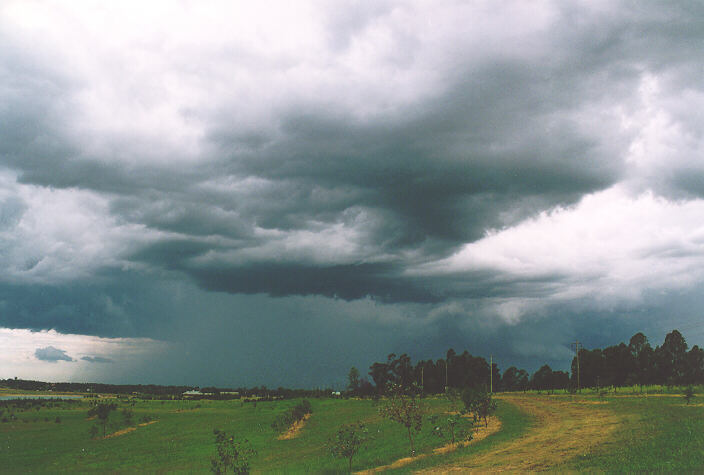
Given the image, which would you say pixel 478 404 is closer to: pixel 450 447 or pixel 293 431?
pixel 450 447

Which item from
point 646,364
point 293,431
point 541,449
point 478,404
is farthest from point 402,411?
point 646,364

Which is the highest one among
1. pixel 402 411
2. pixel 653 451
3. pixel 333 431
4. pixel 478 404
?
pixel 653 451

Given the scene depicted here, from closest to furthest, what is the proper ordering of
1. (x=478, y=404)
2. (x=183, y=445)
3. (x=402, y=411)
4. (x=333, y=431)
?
1. (x=402, y=411)
2. (x=478, y=404)
3. (x=333, y=431)
4. (x=183, y=445)

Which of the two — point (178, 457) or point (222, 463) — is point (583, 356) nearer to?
point (178, 457)

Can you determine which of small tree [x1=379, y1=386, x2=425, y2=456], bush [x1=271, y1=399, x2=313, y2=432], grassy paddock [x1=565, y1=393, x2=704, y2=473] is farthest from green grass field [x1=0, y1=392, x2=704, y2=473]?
small tree [x1=379, y1=386, x2=425, y2=456]

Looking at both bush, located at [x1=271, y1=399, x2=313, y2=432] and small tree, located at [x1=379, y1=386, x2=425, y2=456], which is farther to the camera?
bush, located at [x1=271, y1=399, x2=313, y2=432]

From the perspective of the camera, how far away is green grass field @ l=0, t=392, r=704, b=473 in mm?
32781

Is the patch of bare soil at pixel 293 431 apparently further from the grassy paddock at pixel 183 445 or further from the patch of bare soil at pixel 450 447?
the patch of bare soil at pixel 450 447

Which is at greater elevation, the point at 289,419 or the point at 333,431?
the point at 333,431

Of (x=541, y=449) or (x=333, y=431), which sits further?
(x=333, y=431)

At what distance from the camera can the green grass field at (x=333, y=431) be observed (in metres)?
32.8

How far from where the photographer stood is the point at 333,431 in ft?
261

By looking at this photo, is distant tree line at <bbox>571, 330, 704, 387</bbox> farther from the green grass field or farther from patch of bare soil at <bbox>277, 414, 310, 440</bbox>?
patch of bare soil at <bbox>277, 414, 310, 440</bbox>

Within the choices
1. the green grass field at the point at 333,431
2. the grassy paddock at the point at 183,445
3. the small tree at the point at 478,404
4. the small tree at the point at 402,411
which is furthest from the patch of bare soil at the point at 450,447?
the grassy paddock at the point at 183,445
